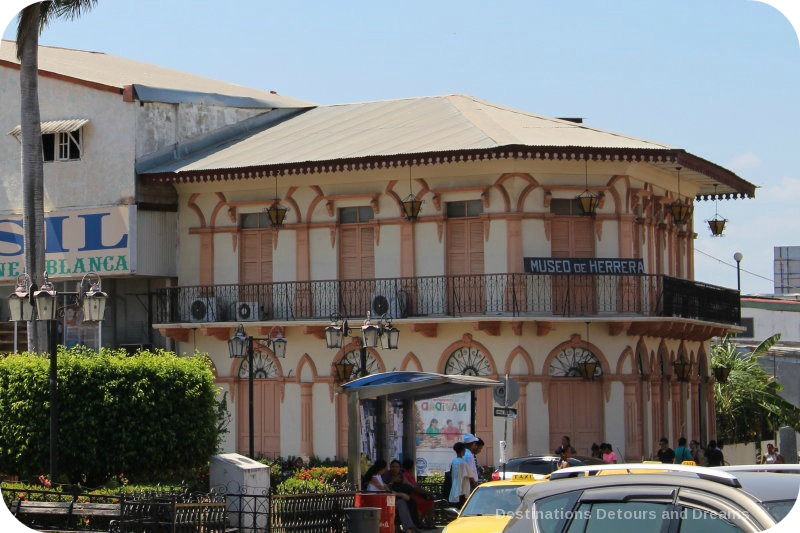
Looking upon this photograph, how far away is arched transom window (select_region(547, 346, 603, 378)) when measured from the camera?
33.7 meters

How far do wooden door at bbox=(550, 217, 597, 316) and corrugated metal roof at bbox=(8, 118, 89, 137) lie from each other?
12177 millimetres

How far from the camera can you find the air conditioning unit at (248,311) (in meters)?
35.8

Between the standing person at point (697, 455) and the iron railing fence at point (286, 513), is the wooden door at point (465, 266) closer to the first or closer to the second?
the standing person at point (697, 455)

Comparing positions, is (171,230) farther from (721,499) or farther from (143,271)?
(721,499)

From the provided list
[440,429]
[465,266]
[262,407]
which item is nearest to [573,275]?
[465,266]

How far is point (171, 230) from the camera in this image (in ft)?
122

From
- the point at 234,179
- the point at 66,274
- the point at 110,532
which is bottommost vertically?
the point at 110,532

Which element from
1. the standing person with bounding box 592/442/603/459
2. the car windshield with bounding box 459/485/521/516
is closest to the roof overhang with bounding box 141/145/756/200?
the standing person with bounding box 592/442/603/459

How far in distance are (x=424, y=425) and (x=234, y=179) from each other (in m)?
7.91

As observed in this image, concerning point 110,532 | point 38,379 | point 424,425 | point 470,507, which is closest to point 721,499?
point 470,507

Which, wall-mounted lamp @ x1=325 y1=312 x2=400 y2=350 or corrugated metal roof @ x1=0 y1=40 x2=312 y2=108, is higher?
corrugated metal roof @ x1=0 y1=40 x2=312 y2=108

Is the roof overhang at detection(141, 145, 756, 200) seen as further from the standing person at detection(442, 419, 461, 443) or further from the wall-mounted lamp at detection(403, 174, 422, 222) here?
the standing person at detection(442, 419, 461, 443)

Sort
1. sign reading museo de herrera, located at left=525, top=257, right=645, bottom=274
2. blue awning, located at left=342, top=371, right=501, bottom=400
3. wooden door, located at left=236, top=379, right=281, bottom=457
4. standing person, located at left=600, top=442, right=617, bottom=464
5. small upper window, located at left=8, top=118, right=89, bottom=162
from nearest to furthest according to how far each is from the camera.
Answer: blue awning, located at left=342, top=371, right=501, bottom=400, standing person, located at left=600, top=442, right=617, bottom=464, sign reading museo de herrera, located at left=525, top=257, right=645, bottom=274, wooden door, located at left=236, top=379, right=281, bottom=457, small upper window, located at left=8, top=118, right=89, bottom=162

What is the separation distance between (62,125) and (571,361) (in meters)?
14.1
